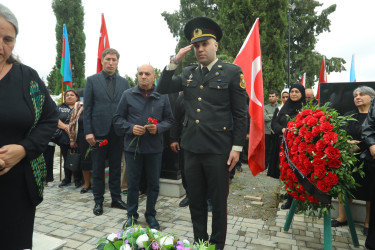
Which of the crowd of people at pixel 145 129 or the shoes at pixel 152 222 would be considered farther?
the shoes at pixel 152 222

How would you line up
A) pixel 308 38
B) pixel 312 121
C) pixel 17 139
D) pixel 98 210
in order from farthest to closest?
pixel 308 38 < pixel 98 210 < pixel 312 121 < pixel 17 139

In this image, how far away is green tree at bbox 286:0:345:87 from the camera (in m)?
20.9

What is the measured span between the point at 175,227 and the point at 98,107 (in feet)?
6.97

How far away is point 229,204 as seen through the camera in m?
4.77

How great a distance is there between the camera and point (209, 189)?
8.79ft

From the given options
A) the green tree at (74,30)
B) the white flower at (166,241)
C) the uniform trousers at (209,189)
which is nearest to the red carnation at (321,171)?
the uniform trousers at (209,189)

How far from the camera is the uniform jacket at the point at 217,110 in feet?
8.46

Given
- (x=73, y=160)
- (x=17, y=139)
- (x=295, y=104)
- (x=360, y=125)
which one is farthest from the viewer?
(x=73, y=160)

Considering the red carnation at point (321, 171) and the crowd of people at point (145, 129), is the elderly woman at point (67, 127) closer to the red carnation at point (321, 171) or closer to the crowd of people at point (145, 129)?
the crowd of people at point (145, 129)

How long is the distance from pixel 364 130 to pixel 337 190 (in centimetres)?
81

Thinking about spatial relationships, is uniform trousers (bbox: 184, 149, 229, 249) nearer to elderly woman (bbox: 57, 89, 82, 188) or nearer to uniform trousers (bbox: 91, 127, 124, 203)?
uniform trousers (bbox: 91, 127, 124, 203)

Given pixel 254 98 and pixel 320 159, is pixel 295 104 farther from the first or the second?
pixel 320 159

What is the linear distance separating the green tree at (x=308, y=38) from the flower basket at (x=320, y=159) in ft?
64.7

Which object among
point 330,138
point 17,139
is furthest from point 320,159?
point 17,139
